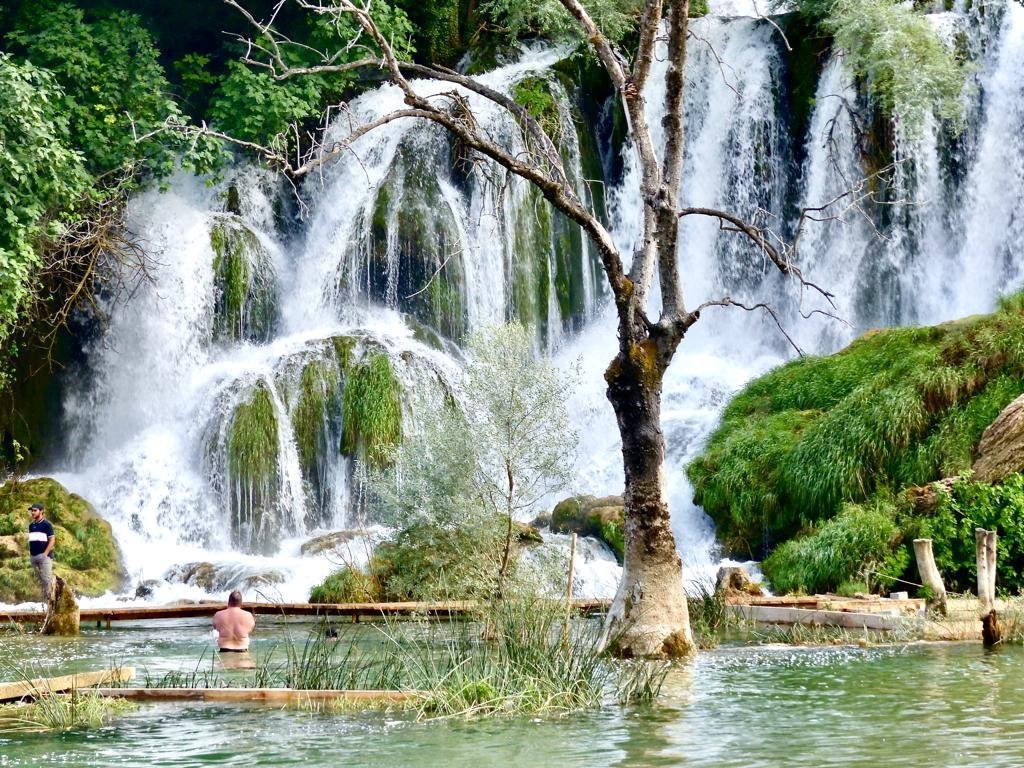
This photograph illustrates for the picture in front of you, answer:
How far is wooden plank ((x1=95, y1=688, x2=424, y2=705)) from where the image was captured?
35.9ft

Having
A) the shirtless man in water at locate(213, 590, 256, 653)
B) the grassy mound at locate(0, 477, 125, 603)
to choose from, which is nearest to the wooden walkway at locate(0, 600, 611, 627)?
the grassy mound at locate(0, 477, 125, 603)

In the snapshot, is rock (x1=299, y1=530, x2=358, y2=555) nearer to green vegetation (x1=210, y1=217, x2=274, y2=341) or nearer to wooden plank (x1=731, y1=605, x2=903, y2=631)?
green vegetation (x1=210, y1=217, x2=274, y2=341)

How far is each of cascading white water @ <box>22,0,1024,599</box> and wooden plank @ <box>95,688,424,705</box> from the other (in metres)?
Result: 12.7

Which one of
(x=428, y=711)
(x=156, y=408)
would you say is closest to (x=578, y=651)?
(x=428, y=711)

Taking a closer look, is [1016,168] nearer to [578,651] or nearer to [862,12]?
[862,12]

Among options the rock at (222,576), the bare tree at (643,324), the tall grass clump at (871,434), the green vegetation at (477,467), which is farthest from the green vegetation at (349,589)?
the bare tree at (643,324)

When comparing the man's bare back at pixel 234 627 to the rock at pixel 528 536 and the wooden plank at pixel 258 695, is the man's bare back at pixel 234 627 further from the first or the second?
the rock at pixel 528 536

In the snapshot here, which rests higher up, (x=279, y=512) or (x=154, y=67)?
(x=154, y=67)

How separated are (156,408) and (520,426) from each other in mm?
11327

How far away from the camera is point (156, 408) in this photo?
26.8 m

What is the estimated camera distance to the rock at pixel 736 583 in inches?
695

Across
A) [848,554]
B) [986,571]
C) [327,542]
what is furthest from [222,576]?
[986,571]

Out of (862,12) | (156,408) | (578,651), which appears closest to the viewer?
(578,651)

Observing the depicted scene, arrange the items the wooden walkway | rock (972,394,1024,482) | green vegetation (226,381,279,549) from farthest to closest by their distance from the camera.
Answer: green vegetation (226,381,279,549)
rock (972,394,1024,482)
the wooden walkway
